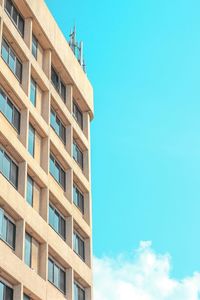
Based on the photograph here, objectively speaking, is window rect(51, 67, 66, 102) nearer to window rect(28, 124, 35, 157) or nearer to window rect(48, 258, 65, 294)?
window rect(28, 124, 35, 157)

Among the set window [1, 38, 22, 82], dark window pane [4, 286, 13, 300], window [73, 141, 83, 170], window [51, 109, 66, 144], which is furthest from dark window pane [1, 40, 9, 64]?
dark window pane [4, 286, 13, 300]

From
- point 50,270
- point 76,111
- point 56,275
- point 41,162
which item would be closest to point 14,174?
point 41,162

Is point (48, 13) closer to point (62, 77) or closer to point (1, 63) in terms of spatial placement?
point (62, 77)

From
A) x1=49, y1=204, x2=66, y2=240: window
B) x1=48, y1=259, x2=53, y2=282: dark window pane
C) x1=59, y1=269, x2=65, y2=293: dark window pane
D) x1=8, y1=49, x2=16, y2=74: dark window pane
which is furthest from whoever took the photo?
x1=49, y1=204, x2=66, y2=240: window

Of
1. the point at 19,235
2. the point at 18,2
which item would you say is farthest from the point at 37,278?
the point at 18,2

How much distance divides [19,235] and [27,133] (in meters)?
5.68

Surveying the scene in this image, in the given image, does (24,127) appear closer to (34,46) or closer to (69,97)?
(34,46)

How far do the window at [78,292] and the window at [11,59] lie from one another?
39.6ft

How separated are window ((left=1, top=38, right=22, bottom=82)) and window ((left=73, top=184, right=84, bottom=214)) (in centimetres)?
869

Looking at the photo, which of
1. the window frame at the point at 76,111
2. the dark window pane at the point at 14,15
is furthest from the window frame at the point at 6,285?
the window frame at the point at 76,111

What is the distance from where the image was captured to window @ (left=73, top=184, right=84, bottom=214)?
39.5m

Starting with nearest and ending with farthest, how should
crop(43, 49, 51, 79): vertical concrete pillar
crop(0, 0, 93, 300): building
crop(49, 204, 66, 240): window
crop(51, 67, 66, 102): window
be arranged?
crop(0, 0, 93, 300): building
crop(49, 204, 66, 240): window
crop(43, 49, 51, 79): vertical concrete pillar
crop(51, 67, 66, 102): window

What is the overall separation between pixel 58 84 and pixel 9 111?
27.0 ft

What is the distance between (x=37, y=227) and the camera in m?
31.7
